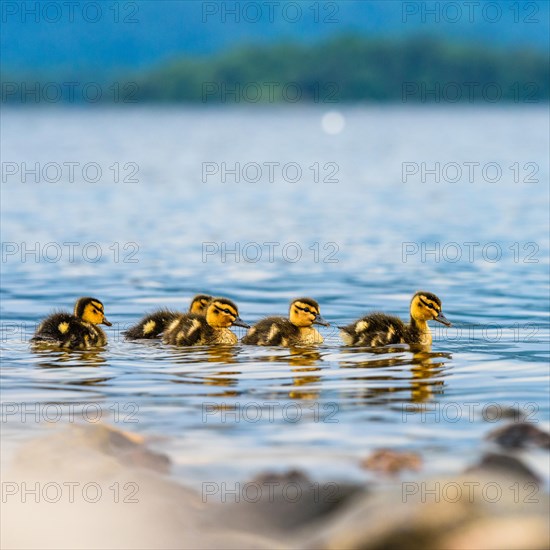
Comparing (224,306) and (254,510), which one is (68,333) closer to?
(224,306)

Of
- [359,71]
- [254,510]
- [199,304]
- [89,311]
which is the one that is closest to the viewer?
[254,510]

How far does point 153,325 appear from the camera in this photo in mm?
11906

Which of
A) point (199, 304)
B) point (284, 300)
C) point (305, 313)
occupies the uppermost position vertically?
point (284, 300)

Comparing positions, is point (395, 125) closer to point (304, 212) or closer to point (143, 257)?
point (304, 212)

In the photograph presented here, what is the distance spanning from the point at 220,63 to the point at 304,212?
135835mm

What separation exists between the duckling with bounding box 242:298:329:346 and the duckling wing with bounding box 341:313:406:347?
0.83 feet

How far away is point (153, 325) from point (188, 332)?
0.49 m

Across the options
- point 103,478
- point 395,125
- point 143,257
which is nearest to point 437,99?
point 395,125

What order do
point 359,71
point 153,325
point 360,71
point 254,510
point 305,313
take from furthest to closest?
point 360,71, point 359,71, point 153,325, point 305,313, point 254,510

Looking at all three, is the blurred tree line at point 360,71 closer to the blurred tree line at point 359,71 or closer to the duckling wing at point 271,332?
the blurred tree line at point 359,71

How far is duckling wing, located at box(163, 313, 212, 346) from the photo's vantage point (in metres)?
11.5

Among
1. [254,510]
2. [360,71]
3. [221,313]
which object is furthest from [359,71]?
[254,510]

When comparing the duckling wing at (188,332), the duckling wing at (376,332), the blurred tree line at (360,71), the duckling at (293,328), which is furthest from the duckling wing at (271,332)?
the blurred tree line at (360,71)

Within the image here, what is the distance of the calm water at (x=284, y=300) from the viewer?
8.36m
